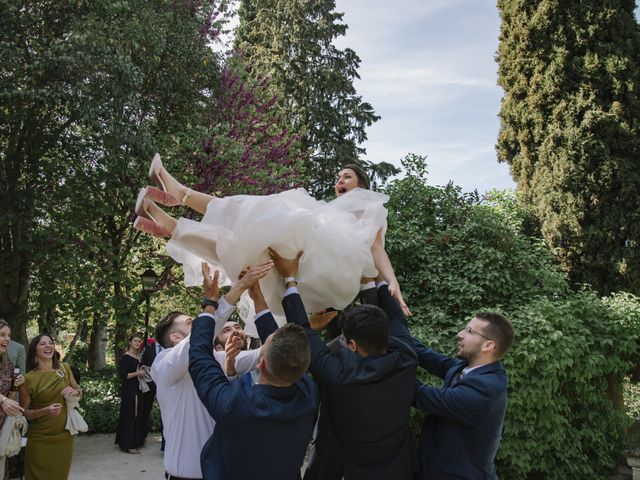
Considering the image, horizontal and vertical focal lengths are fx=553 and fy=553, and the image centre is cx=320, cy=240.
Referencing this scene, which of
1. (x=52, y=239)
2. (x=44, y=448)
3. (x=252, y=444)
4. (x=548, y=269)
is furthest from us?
(x=52, y=239)

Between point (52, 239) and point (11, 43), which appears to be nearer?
point (11, 43)

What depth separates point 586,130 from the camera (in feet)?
36.8

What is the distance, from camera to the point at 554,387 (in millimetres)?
5469

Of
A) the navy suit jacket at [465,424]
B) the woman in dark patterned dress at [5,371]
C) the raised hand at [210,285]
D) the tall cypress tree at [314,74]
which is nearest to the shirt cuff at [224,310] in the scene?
the raised hand at [210,285]

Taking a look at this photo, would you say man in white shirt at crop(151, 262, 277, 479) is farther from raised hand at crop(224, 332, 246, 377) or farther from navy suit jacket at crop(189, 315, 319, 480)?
navy suit jacket at crop(189, 315, 319, 480)

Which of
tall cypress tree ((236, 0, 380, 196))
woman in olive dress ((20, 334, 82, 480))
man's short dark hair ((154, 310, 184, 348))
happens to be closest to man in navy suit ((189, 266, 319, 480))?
man's short dark hair ((154, 310, 184, 348))

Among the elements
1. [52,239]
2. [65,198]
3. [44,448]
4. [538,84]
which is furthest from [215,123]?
[44,448]

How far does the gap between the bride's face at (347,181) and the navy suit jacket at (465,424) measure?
1.32 metres

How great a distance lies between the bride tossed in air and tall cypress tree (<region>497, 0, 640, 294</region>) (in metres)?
9.30

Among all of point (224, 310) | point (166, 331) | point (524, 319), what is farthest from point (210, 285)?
point (524, 319)

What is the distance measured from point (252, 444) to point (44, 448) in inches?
146

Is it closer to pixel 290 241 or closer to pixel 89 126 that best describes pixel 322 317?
pixel 290 241

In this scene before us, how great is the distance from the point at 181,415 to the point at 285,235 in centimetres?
121

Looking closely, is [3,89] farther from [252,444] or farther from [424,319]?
[252,444]
